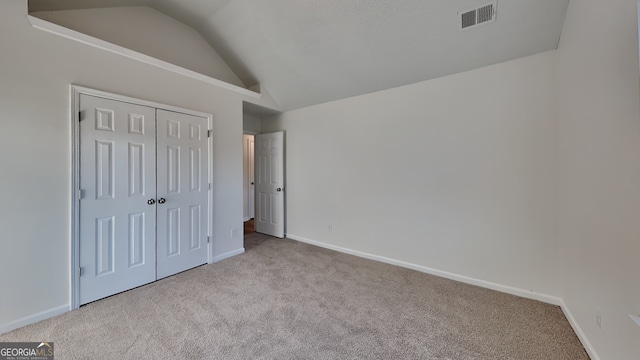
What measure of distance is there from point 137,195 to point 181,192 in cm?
45

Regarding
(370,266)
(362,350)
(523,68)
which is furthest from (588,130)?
(370,266)

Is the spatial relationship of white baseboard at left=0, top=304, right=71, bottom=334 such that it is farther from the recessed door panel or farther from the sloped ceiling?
the sloped ceiling

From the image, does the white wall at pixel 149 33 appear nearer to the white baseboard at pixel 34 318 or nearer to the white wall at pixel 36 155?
the white wall at pixel 36 155

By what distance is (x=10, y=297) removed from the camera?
185 centimetres

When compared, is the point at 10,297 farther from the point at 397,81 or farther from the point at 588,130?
the point at 588,130

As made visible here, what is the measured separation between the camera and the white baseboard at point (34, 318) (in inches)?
72.0

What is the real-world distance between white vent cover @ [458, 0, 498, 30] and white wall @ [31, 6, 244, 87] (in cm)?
319

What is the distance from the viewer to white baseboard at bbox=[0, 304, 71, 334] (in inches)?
72.0

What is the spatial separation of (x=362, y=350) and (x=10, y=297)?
279 cm

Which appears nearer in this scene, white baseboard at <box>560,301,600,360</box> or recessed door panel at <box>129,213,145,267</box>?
white baseboard at <box>560,301,600,360</box>

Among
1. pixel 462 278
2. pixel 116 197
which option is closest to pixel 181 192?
pixel 116 197

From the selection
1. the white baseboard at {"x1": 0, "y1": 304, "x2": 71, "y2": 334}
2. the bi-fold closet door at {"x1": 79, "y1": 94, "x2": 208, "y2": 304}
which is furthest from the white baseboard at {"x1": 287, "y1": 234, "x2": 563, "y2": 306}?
the white baseboard at {"x1": 0, "y1": 304, "x2": 71, "y2": 334}

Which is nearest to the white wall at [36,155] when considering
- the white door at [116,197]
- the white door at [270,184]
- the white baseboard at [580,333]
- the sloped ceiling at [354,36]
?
the white door at [116,197]

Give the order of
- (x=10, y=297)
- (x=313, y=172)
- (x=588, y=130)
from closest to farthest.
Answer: (x=588, y=130), (x=10, y=297), (x=313, y=172)
